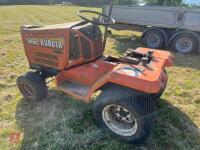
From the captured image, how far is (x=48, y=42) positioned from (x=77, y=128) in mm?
1553

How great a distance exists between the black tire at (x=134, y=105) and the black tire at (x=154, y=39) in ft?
20.3

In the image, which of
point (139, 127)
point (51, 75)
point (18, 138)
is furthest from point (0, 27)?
Result: point (139, 127)

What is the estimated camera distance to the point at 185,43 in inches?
372

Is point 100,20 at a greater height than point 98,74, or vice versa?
point 100,20

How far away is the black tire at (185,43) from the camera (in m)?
9.28

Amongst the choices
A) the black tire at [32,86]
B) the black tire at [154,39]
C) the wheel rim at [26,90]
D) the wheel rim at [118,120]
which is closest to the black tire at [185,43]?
the black tire at [154,39]

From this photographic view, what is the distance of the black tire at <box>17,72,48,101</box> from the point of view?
5000mm

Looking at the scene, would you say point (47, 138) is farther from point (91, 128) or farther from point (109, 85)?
point (109, 85)

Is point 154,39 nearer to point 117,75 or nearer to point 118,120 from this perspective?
point 118,120

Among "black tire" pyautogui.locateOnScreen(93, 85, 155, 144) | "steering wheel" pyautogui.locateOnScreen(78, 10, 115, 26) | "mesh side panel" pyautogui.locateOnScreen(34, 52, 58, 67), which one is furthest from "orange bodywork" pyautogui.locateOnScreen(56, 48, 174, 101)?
"steering wheel" pyautogui.locateOnScreen(78, 10, 115, 26)

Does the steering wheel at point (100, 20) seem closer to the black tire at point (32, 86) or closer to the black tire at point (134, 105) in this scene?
the black tire at point (134, 105)

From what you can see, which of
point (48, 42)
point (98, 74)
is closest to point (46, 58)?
point (48, 42)

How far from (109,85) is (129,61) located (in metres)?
0.56

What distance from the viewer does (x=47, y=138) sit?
4.22m
